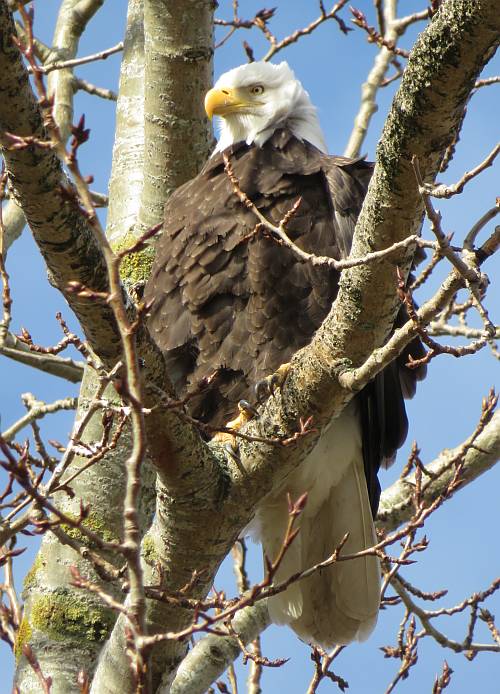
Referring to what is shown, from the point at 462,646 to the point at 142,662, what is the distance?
3164 mm

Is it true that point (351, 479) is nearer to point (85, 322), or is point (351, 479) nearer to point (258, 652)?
point (258, 652)

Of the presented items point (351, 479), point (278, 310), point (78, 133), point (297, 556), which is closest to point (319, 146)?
point (278, 310)

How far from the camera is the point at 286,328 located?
397 cm

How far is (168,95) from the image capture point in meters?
4.32

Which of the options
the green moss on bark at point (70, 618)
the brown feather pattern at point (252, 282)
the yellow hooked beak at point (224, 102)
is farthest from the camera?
the yellow hooked beak at point (224, 102)

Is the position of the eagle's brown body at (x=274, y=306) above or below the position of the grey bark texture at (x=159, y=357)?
above

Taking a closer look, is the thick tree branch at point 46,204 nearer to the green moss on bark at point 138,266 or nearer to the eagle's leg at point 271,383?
the eagle's leg at point 271,383

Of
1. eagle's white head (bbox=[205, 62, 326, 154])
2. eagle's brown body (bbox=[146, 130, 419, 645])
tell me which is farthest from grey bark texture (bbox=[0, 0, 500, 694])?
eagle's brown body (bbox=[146, 130, 419, 645])

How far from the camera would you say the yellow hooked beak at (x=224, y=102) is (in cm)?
451

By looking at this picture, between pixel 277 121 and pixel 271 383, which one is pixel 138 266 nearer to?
pixel 277 121

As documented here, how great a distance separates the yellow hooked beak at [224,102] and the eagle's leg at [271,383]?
1.41 metres

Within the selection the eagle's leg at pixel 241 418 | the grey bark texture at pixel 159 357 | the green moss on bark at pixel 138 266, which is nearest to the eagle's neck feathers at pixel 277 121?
the grey bark texture at pixel 159 357

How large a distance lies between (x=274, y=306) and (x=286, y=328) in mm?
101

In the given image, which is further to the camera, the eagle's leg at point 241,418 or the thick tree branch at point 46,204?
the eagle's leg at point 241,418
